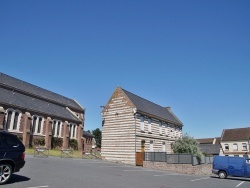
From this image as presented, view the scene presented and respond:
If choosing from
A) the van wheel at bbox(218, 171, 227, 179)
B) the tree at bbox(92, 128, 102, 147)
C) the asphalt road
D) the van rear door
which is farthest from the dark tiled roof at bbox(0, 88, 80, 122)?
the tree at bbox(92, 128, 102, 147)

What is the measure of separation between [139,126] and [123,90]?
220 inches

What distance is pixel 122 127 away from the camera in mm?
30234

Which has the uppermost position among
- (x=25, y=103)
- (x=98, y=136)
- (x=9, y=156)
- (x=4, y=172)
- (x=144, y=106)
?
(x=25, y=103)

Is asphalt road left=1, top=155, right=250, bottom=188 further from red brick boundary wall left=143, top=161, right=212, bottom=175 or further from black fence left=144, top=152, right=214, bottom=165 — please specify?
black fence left=144, top=152, right=214, bottom=165

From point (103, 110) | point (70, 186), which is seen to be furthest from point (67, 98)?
point (70, 186)

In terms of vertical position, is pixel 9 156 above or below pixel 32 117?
below

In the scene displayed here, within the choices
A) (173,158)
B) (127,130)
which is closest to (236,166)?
(173,158)

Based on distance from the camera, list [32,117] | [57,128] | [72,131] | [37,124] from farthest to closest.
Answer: [72,131] → [57,128] → [37,124] → [32,117]

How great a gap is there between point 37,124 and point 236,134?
48389 millimetres

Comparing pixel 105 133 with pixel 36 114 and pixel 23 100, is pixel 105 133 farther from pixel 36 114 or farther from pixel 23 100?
pixel 23 100

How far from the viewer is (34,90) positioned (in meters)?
55.1

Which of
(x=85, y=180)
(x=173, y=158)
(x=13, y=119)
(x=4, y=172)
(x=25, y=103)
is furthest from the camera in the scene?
(x=25, y=103)

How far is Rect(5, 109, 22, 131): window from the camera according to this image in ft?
126

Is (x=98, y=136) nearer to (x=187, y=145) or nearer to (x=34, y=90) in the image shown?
(x=34, y=90)
